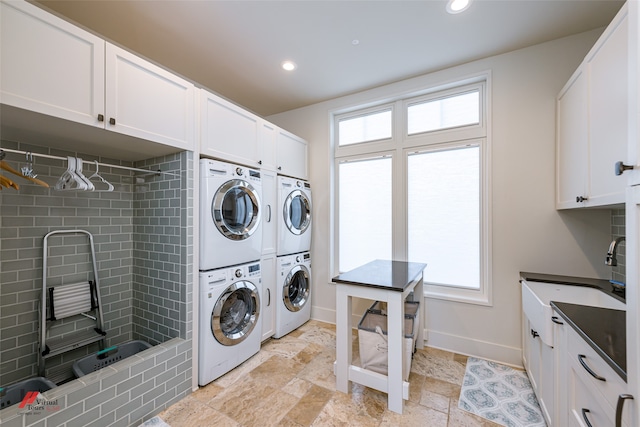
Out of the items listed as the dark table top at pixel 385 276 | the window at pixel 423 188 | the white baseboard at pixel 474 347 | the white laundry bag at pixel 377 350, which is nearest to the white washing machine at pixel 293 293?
the window at pixel 423 188

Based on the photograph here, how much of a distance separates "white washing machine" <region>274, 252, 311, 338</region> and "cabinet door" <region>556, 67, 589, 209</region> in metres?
2.54

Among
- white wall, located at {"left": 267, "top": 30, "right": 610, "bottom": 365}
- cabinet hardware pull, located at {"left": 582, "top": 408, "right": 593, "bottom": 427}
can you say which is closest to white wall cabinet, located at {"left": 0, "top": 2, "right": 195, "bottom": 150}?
white wall, located at {"left": 267, "top": 30, "right": 610, "bottom": 365}

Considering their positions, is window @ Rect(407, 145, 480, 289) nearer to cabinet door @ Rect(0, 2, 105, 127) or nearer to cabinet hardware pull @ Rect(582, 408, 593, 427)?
cabinet hardware pull @ Rect(582, 408, 593, 427)

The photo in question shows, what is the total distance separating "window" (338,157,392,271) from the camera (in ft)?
9.84

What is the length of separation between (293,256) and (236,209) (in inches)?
39.5

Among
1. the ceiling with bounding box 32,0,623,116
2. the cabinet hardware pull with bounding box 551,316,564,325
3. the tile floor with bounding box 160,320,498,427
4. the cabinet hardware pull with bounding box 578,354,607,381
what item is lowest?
the tile floor with bounding box 160,320,498,427

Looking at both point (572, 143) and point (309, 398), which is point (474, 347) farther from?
point (572, 143)

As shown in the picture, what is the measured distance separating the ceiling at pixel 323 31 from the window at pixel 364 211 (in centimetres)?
102

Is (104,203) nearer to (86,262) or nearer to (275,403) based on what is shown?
(86,262)

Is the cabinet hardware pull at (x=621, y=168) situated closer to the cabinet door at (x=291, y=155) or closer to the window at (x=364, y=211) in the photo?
the window at (x=364, y=211)

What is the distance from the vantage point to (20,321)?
68.8 inches

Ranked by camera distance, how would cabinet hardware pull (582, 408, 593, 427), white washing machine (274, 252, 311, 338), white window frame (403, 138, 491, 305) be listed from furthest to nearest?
white washing machine (274, 252, 311, 338) → white window frame (403, 138, 491, 305) → cabinet hardware pull (582, 408, 593, 427)

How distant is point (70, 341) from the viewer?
1939mm

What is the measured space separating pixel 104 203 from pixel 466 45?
3.48 metres
